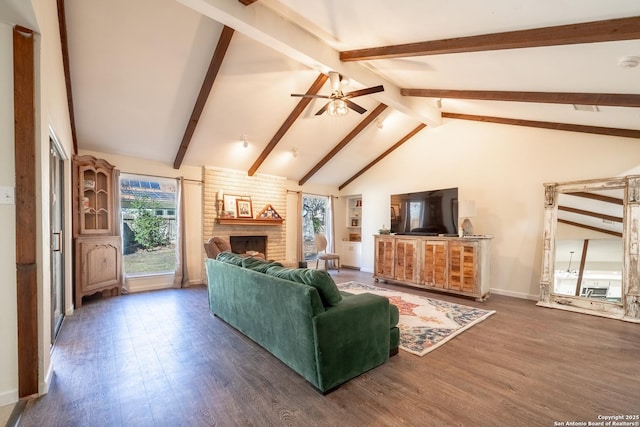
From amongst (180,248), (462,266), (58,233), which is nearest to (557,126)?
(462,266)

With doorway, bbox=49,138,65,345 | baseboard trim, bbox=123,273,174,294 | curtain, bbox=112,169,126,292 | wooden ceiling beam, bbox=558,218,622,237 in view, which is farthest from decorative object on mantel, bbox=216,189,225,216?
wooden ceiling beam, bbox=558,218,622,237

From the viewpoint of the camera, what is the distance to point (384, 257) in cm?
593

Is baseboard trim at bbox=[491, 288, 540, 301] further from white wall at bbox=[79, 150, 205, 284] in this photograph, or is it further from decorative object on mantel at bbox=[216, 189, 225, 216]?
white wall at bbox=[79, 150, 205, 284]

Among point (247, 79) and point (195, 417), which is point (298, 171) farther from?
point (195, 417)

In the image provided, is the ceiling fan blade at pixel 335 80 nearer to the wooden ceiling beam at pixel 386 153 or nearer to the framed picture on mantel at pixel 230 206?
the wooden ceiling beam at pixel 386 153

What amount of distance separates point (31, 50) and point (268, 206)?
4.79m

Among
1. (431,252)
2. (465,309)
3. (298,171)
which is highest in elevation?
(298,171)

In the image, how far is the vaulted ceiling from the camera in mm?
2326

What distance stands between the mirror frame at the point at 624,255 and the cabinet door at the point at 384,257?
Result: 97.3 inches

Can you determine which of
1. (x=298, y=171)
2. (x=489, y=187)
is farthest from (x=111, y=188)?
(x=489, y=187)

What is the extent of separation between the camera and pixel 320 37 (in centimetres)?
333

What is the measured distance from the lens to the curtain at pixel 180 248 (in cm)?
546

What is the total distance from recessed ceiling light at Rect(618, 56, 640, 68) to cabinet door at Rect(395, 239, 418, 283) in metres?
3.60

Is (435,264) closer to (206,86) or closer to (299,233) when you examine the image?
(299,233)
